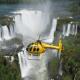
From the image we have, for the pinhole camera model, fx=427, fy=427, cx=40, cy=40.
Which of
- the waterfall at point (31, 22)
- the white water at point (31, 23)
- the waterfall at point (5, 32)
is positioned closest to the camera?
the waterfall at point (5, 32)

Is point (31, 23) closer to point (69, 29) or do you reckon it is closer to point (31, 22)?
point (31, 22)

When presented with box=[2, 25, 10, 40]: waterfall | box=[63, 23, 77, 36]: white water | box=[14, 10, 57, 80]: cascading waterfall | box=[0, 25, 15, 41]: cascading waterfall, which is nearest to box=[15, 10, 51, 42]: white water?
box=[14, 10, 57, 80]: cascading waterfall

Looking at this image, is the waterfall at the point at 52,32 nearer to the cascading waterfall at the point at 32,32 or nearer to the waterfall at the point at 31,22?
the cascading waterfall at the point at 32,32

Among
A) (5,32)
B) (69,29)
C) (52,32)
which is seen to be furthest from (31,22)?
(69,29)

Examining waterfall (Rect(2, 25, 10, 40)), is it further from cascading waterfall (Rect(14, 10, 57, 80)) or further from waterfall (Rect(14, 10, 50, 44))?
waterfall (Rect(14, 10, 50, 44))

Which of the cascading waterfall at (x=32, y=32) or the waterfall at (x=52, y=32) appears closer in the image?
the cascading waterfall at (x=32, y=32)

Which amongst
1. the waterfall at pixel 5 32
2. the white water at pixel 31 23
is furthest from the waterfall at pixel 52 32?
the waterfall at pixel 5 32

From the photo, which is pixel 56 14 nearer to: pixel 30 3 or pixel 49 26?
pixel 49 26
